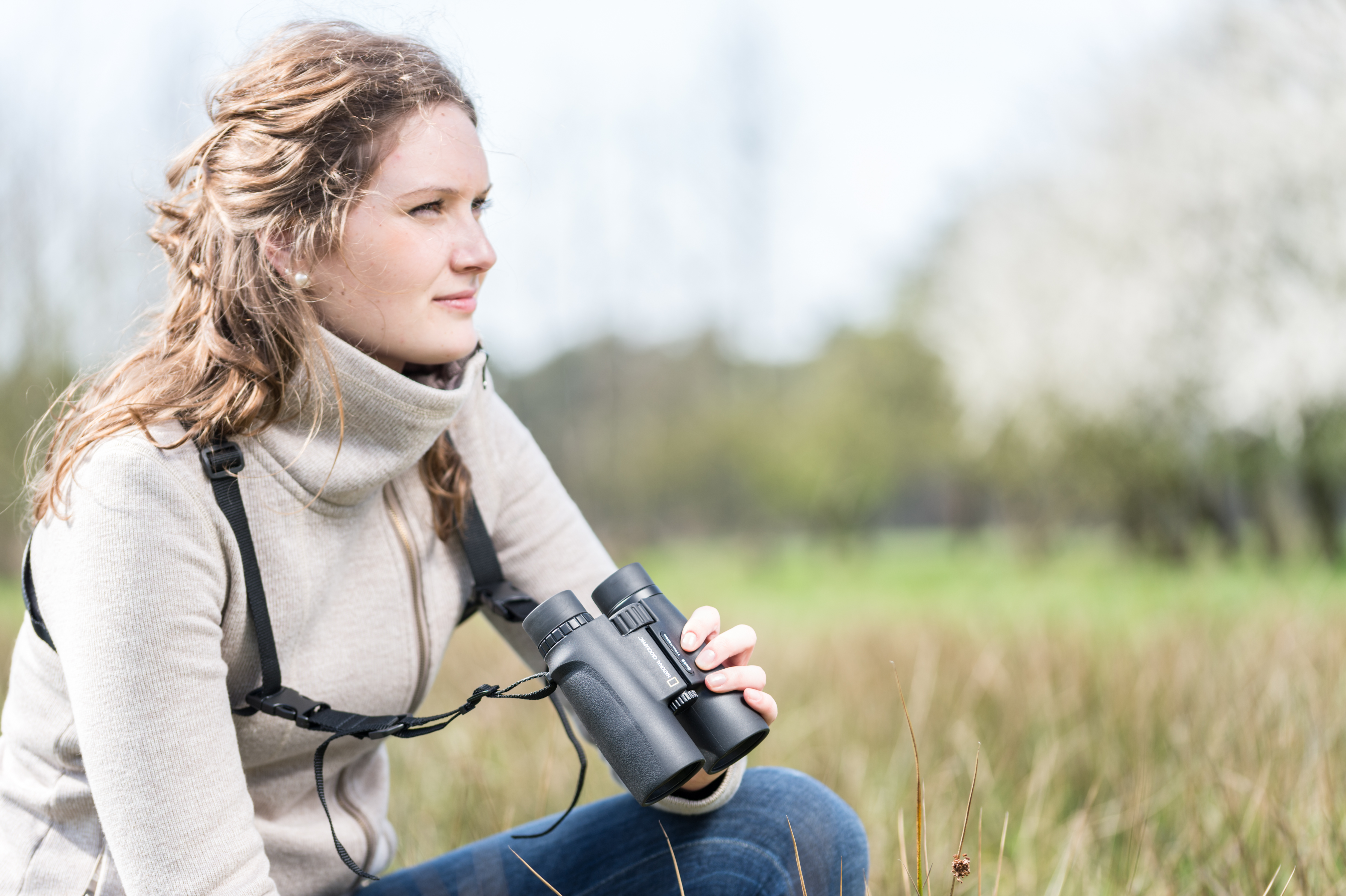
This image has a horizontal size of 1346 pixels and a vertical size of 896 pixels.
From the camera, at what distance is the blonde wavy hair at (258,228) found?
3.99ft

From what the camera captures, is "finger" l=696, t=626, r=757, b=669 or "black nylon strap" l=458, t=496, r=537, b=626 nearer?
"finger" l=696, t=626, r=757, b=669

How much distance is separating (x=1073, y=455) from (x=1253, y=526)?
13.5 ft

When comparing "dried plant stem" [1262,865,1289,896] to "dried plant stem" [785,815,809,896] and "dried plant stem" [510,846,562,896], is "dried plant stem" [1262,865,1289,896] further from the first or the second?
"dried plant stem" [785,815,809,896]

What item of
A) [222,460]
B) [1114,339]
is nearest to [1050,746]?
[222,460]

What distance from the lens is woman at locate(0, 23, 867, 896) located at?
106cm

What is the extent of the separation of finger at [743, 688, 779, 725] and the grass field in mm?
182

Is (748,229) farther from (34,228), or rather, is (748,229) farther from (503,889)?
(503,889)

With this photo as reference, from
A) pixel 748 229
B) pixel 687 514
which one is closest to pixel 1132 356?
pixel 748 229

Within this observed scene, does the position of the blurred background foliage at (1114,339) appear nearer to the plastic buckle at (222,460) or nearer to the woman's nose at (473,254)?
the plastic buckle at (222,460)

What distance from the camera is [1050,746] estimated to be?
2.65m

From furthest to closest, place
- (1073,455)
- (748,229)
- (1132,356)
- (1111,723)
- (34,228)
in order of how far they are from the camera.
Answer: (748,229), (34,228), (1073,455), (1132,356), (1111,723)

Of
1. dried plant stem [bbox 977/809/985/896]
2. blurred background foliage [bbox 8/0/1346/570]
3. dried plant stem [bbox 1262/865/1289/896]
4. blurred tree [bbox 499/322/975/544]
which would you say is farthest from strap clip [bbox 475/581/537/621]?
blurred tree [bbox 499/322/975/544]

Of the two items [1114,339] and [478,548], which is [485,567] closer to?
[478,548]

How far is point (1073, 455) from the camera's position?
11.9 metres
